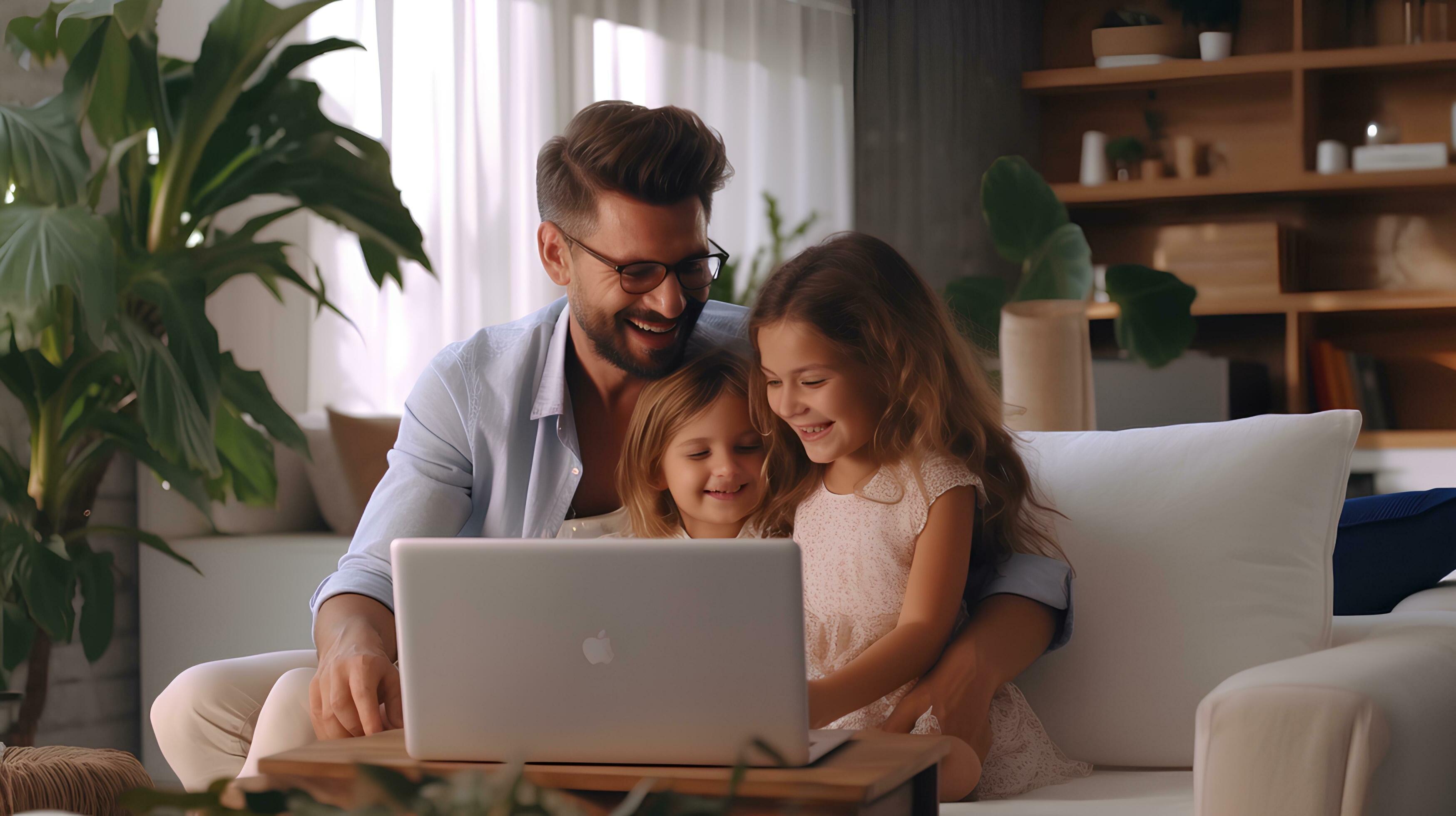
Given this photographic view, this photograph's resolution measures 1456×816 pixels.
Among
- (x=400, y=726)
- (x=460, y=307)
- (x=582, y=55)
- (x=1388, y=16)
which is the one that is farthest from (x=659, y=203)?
(x=1388, y=16)

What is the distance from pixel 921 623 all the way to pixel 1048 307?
3.17ft

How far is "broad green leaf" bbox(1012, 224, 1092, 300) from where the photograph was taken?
7.75ft

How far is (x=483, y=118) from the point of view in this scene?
10.8 ft

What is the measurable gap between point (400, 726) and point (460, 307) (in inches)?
81.1

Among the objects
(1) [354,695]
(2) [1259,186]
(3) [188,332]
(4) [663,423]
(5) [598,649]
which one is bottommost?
(1) [354,695]

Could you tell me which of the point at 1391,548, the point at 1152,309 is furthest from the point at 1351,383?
the point at 1391,548

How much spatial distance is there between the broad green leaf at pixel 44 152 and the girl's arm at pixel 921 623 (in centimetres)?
135

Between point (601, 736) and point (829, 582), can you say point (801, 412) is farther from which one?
point (601, 736)

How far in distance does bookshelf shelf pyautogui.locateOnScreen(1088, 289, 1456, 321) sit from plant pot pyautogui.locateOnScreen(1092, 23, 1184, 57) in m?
0.82

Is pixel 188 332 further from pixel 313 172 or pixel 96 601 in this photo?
pixel 96 601

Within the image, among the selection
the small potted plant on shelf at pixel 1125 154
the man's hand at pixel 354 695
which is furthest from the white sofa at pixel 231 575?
the small potted plant on shelf at pixel 1125 154

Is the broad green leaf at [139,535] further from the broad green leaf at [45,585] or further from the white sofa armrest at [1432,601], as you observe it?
the white sofa armrest at [1432,601]

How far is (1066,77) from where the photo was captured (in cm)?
452

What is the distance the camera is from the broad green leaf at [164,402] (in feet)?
6.24
